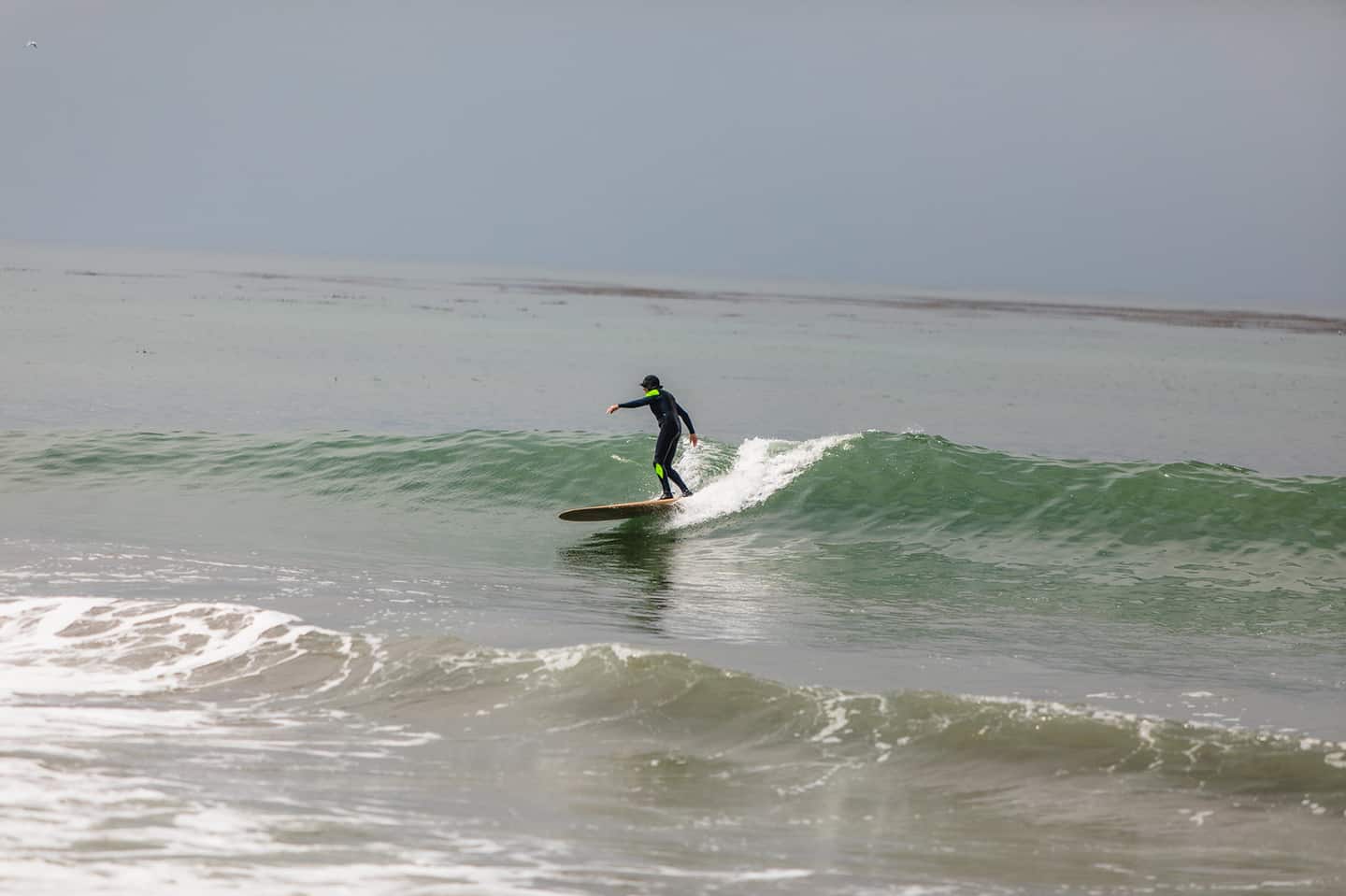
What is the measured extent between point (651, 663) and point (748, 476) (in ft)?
37.1

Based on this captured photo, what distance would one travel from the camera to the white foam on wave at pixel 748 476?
68.2ft

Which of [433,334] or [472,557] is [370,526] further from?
[433,334]

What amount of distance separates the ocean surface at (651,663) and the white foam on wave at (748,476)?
0.09 m

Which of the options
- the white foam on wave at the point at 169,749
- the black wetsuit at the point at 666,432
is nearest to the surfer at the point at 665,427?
the black wetsuit at the point at 666,432

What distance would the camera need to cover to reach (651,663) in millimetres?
11555

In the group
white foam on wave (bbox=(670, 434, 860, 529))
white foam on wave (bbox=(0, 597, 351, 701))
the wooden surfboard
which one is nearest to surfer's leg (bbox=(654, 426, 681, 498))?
the wooden surfboard

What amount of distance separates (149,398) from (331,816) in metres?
29.6

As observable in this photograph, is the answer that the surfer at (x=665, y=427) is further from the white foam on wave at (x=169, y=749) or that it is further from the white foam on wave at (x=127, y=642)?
the white foam on wave at (x=169, y=749)

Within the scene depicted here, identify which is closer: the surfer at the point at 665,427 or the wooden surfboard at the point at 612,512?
the wooden surfboard at the point at 612,512

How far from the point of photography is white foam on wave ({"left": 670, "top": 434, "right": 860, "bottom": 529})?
2080 centimetres

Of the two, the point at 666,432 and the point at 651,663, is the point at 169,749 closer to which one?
the point at 651,663

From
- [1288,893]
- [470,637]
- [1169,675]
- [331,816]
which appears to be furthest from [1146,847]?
[470,637]

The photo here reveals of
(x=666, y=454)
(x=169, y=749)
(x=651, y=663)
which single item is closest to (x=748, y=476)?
(x=666, y=454)

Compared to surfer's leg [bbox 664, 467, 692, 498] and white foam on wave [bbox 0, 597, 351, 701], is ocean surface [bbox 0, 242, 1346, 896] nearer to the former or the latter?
white foam on wave [bbox 0, 597, 351, 701]
